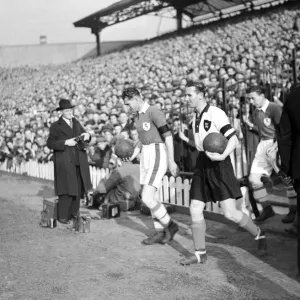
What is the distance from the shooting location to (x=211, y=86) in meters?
11.8

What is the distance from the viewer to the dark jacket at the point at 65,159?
7629 millimetres

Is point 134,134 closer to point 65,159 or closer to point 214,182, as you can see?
point 65,159

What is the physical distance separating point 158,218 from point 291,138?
2.41 metres

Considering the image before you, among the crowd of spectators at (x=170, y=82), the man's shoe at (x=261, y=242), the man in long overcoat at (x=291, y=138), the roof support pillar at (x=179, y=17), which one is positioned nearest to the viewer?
the man in long overcoat at (x=291, y=138)

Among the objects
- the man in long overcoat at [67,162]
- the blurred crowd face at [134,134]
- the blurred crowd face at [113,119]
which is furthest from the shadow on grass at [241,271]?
the blurred crowd face at [113,119]

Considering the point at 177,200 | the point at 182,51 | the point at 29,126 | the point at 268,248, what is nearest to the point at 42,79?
the point at 182,51

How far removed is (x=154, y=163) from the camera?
6000 mm

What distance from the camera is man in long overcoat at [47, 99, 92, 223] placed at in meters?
7.62

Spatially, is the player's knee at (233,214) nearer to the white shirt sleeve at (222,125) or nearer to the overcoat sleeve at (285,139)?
the white shirt sleeve at (222,125)

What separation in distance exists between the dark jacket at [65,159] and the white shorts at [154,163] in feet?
6.28

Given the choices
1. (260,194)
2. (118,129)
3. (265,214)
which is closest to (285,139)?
(260,194)

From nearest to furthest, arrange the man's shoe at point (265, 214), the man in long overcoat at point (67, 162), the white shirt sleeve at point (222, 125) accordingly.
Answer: the white shirt sleeve at point (222, 125)
the man's shoe at point (265, 214)
the man in long overcoat at point (67, 162)

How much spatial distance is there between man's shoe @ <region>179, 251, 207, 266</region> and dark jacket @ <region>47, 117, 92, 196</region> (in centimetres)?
306

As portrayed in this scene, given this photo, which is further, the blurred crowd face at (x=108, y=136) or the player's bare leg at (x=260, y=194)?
the blurred crowd face at (x=108, y=136)
